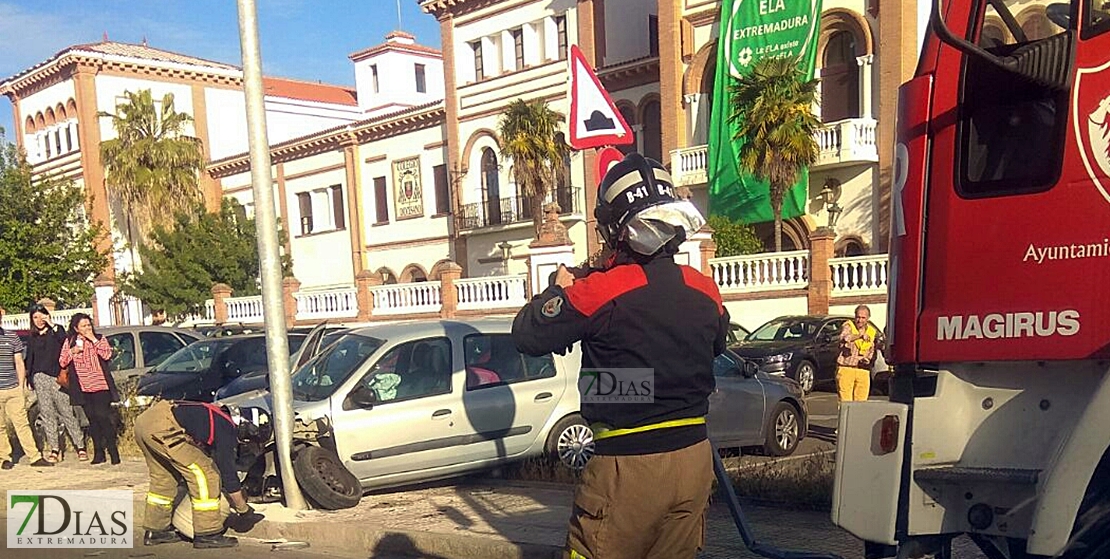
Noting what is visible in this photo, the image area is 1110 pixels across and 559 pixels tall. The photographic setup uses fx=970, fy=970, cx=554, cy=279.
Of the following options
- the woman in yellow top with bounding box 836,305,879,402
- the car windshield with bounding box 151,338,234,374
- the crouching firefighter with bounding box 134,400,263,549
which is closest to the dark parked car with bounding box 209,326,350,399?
the car windshield with bounding box 151,338,234,374

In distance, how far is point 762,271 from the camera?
2202 centimetres

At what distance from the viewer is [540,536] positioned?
6.43 metres

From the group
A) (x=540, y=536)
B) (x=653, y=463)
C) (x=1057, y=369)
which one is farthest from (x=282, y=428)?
(x=1057, y=369)

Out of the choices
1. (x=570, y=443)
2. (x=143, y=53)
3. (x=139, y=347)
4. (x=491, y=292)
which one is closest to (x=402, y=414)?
(x=570, y=443)

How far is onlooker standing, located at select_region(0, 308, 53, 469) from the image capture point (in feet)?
36.1

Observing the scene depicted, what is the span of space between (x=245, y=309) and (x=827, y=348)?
21.3m

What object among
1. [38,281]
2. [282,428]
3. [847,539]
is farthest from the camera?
[38,281]

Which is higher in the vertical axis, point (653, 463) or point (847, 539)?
point (653, 463)

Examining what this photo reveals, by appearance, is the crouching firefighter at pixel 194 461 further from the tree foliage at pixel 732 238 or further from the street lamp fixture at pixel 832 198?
the street lamp fixture at pixel 832 198

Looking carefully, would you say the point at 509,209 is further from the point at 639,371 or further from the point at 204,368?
the point at 639,371

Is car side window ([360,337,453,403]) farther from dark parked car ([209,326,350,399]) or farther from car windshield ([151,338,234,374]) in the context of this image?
car windshield ([151,338,234,374])

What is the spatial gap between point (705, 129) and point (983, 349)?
24.1 metres

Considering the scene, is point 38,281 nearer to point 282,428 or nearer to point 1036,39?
point 282,428

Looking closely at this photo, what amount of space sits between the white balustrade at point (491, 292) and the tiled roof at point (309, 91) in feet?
94.6
